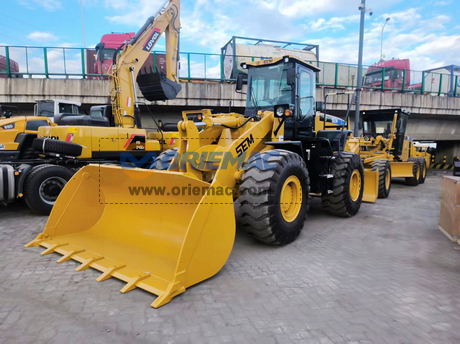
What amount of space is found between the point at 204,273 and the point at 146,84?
693cm

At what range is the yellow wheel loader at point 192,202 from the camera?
3.24m

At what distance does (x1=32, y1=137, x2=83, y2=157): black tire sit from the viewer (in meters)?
6.46

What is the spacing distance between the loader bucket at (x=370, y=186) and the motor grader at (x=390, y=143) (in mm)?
3059

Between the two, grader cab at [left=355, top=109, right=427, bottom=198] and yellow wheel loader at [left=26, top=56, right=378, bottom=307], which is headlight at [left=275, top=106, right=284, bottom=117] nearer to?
yellow wheel loader at [left=26, top=56, right=378, bottom=307]

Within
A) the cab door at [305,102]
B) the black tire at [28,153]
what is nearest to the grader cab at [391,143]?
the cab door at [305,102]

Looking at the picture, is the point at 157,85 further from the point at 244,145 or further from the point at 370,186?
the point at 370,186

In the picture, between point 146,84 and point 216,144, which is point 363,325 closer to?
point 216,144

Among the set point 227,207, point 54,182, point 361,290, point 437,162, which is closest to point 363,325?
point 361,290

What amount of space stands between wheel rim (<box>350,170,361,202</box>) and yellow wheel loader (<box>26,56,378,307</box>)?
1690 mm

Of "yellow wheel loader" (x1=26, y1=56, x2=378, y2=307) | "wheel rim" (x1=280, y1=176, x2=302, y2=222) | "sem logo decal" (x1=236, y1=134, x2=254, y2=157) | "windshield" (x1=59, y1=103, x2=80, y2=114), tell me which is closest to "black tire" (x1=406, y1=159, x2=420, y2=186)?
"yellow wheel loader" (x1=26, y1=56, x2=378, y2=307)

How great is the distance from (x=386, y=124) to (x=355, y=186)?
22.1ft

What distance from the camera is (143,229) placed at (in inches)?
160

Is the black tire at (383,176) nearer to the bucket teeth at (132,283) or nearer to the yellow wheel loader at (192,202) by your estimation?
the yellow wheel loader at (192,202)

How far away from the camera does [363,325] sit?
8.55 feet
